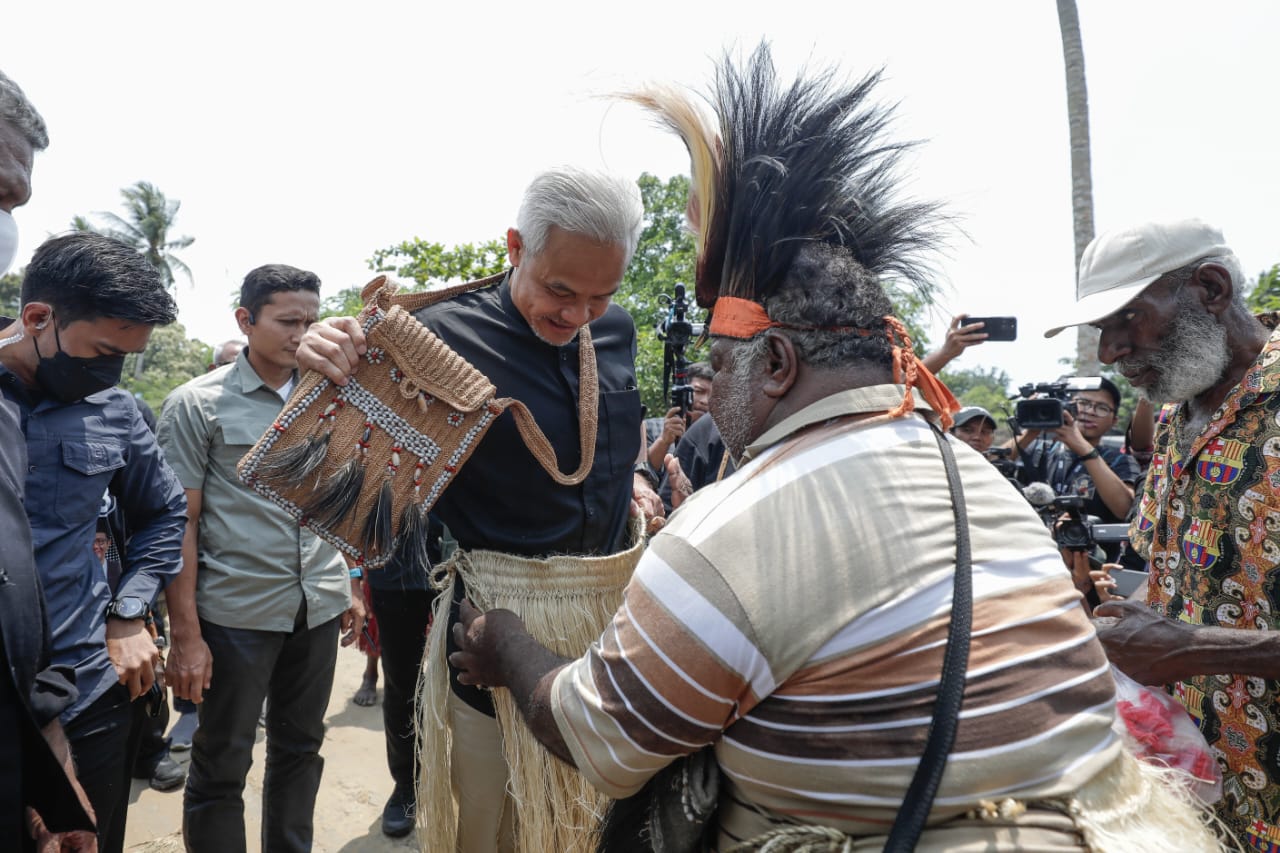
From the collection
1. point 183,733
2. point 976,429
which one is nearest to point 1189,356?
point 976,429

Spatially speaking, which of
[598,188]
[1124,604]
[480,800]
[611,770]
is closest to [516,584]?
[480,800]

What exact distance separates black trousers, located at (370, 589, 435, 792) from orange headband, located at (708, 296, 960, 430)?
182cm

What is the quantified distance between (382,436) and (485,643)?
1.79 feet

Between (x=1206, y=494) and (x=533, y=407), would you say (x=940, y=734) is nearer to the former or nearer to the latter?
(x=533, y=407)

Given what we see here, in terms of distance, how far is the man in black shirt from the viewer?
193cm

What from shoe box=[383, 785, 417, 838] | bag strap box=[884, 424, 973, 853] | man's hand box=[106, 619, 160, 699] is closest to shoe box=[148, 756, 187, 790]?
shoe box=[383, 785, 417, 838]

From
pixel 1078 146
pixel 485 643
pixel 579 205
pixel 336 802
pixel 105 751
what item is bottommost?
pixel 336 802

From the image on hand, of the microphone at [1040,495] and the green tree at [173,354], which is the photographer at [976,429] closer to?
the microphone at [1040,495]

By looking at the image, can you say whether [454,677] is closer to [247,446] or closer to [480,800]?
[480,800]

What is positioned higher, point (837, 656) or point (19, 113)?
point (19, 113)

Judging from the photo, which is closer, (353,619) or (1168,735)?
(1168,735)

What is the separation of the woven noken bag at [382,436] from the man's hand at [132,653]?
1.04 metres

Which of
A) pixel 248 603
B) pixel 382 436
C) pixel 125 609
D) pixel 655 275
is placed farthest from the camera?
pixel 655 275

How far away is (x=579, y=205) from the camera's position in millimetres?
1871
